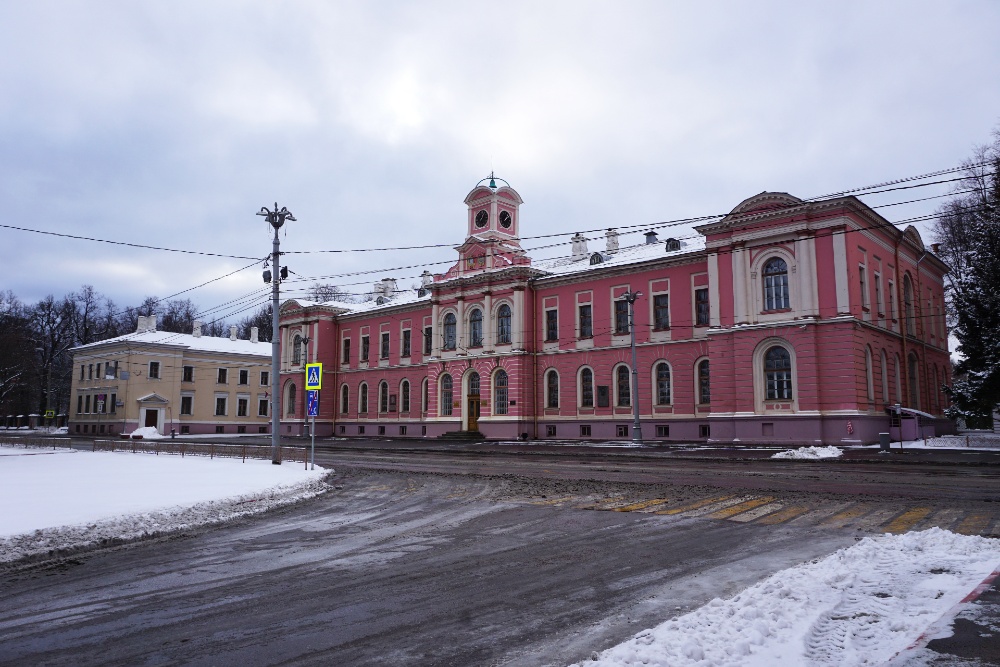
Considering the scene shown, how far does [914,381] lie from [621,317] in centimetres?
1638

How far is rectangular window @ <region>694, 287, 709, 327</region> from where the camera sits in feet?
124

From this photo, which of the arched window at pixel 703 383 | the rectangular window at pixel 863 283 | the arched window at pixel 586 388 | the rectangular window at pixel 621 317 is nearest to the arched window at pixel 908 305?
the rectangular window at pixel 863 283

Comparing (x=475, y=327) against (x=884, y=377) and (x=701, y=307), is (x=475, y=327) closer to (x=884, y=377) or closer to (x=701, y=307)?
(x=701, y=307)

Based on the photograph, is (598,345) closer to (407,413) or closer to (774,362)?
(774,362)

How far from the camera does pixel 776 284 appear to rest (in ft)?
110

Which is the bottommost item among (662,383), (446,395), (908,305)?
(446,395)

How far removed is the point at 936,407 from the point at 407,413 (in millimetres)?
35096

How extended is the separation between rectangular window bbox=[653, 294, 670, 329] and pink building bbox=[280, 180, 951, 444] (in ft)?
0.24

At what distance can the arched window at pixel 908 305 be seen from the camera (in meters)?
38.4

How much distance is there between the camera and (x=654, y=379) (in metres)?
39.4

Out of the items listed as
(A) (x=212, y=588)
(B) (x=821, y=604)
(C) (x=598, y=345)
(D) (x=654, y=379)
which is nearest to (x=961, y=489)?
(B) (x=821, y=604)

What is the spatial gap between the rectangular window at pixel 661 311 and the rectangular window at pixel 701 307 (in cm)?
173

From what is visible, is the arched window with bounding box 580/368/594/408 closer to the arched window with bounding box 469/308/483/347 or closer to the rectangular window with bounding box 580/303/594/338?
the rectangular window with bounding box 580/303/594/338

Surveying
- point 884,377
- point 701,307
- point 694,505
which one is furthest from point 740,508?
point 701,307
